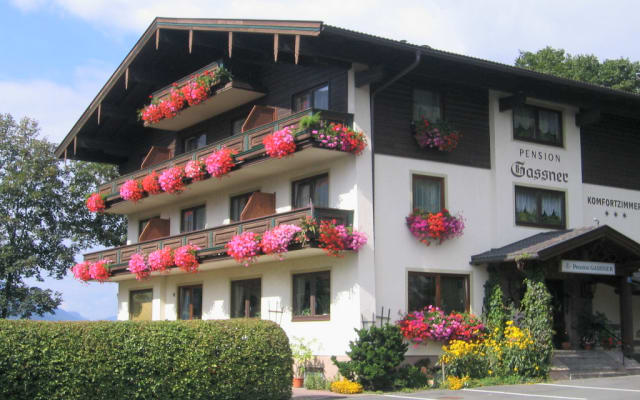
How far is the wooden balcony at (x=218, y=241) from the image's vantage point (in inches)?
880

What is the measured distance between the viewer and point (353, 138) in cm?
2242

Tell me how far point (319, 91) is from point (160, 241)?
862cm

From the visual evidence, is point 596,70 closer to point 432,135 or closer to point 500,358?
point 432,135

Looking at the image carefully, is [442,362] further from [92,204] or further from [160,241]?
[92,204]

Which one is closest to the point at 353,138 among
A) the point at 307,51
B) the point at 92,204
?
the point at 307,51

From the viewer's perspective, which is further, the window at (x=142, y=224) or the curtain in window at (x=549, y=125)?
the window at (x=142, y=224)

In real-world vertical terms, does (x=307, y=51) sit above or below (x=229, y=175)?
above

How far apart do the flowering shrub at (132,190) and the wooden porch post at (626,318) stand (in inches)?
658

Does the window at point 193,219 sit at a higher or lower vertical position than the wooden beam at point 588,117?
lower

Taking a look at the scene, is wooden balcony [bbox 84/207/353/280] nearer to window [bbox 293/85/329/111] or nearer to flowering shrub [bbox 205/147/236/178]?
flowering shrub [bbox 205/147/236/178]

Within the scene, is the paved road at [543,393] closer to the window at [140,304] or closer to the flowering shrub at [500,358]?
the flowering shrub at [500,358]

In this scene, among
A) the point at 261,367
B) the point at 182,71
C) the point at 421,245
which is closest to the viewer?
the point at 261,367

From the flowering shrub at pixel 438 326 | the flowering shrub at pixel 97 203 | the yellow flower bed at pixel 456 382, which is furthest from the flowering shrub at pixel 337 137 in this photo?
the flowering shrub at pixel 97 203

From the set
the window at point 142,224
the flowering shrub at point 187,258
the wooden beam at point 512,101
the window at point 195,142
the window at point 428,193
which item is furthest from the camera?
the window at point 142,224
